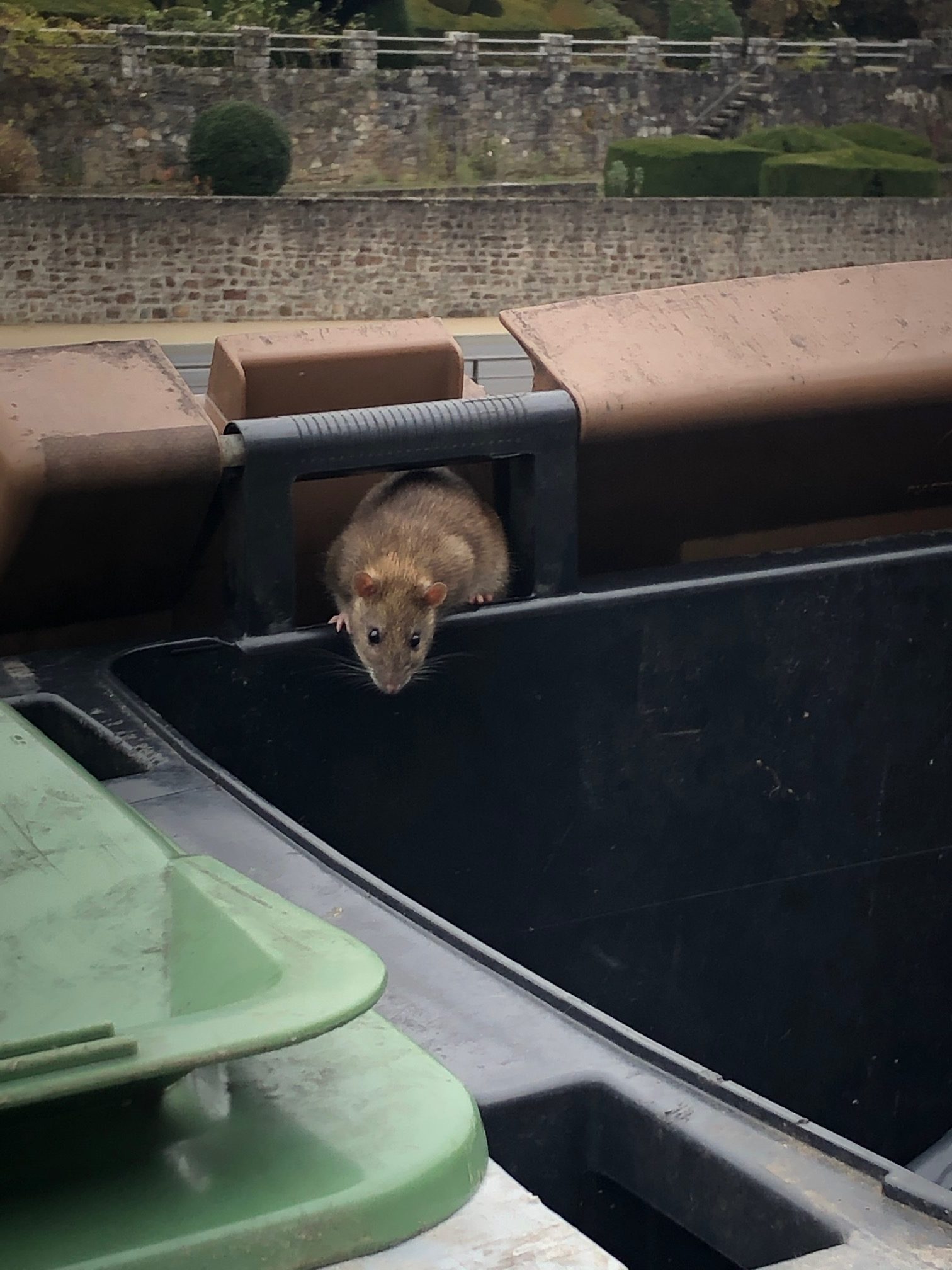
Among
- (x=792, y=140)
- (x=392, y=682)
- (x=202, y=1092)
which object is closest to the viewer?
(x=202, y=1092)

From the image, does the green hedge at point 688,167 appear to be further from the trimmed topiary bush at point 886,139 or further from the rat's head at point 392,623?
the rat's head at point 392,623

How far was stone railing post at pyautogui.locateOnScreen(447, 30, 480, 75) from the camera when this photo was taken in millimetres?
32656

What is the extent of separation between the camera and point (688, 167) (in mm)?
32656

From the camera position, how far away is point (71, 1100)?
44.4 inches

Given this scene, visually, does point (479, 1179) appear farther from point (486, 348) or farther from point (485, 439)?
point (486, 348)

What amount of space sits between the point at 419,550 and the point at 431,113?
30398 millimetres

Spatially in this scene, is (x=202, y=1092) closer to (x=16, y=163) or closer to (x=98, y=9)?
(x=16, y=163)

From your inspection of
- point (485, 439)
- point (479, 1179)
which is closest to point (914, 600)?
point (485, 439)

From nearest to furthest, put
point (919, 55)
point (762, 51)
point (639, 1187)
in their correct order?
point (639, 1187), point (762, 51), point (919, 55)

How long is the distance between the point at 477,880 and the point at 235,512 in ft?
2.80

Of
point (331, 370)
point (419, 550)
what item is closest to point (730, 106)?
point (419, 550)

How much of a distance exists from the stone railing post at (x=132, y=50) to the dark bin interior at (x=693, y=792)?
27470 millimetres

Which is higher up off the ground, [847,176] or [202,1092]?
[847,176]

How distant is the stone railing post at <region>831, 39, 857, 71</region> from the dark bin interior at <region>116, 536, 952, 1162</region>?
3672 centimetres
